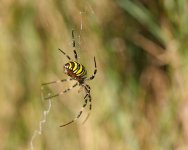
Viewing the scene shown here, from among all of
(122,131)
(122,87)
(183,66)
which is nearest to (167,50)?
(183,66)

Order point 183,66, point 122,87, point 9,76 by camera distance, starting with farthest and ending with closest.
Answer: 1. point 9,76
2. point 122,87
3. point 183,66

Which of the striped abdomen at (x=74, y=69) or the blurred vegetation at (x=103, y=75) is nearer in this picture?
the striped abdomen at (x=74, y=69)

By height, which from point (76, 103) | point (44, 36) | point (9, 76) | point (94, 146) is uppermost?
point (44, 36)

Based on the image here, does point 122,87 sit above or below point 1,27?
below

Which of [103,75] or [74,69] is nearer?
[74,69]

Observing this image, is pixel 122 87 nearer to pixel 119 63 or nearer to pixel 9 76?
pixel 119 63

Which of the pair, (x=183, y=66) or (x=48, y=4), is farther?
(x=48, y=4)

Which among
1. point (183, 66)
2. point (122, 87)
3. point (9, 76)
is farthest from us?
point (9, 76)

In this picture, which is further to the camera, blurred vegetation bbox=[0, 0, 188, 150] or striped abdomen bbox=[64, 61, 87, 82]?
blurred vegetation bbox=[0, 0, 188, 150]
